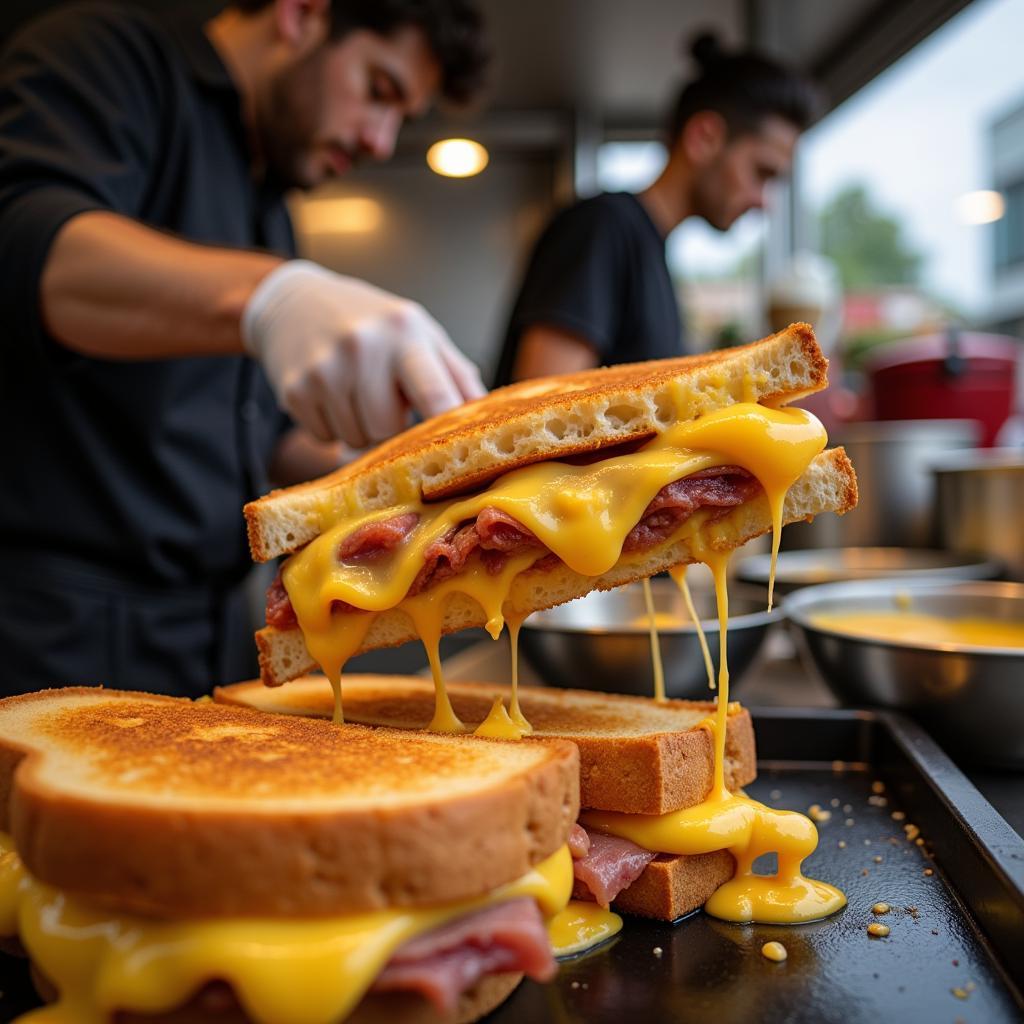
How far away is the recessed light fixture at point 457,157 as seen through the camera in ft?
26.2

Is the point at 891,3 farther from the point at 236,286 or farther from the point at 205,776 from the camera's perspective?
Result: the point at 205,776

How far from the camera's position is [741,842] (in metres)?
1.36

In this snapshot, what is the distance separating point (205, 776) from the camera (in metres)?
1.01

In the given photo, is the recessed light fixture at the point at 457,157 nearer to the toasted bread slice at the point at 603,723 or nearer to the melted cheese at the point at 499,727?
the toasted bread slice at the point at 603,723

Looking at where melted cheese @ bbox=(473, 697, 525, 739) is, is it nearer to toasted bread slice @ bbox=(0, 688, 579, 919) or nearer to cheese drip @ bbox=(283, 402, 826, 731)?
cheese drip @ bbox=(283, 402, 826, 731)

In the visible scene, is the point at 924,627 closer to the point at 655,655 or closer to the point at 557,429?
the point at 655,655

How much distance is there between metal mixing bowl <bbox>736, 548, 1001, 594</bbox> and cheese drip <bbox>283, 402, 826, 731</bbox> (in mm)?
1430

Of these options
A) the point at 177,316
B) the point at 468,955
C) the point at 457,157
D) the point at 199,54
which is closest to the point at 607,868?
the point at 468,955

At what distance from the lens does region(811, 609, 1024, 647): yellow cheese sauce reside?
7.23ft

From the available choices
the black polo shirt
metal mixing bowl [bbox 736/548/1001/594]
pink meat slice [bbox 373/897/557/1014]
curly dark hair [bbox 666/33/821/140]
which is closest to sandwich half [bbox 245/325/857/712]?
pink meat slice [bbox 373/897/557/1014]

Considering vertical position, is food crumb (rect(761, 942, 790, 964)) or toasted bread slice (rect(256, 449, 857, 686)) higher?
toasted bread slice (rect(256, 449, 857, 686))

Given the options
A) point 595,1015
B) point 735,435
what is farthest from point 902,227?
point 595,1015

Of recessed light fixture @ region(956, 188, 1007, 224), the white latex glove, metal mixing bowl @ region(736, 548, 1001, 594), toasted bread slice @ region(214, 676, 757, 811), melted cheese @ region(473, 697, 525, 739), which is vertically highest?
recessed light fixture @ region(956, 188, 1007, 224)

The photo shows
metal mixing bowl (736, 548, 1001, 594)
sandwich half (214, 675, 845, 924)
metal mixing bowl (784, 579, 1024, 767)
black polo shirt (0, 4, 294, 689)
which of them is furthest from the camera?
metal mixing bowl (736, 548, 1001, 594)
